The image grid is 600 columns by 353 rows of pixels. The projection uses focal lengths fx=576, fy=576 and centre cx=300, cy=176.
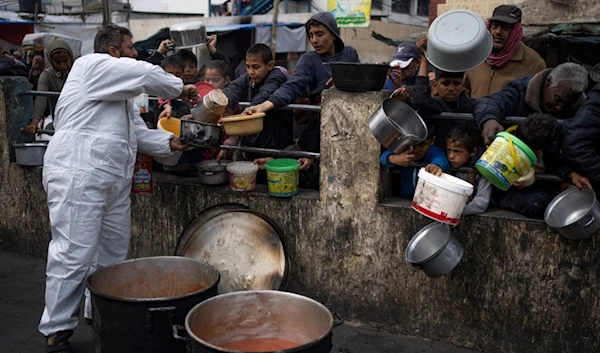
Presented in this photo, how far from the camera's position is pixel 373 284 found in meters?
3.93

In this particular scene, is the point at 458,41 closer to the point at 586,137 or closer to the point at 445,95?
the point at 445,95

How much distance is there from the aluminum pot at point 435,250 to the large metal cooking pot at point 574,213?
55 centimetres

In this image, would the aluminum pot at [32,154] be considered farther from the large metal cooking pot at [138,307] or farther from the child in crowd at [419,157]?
the child in crowd at [419,157]

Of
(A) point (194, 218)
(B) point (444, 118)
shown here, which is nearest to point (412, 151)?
(B) point (444, 118)

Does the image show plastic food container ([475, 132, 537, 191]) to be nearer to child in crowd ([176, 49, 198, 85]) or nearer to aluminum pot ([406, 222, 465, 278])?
aluminum pot ([406, 222, 465, 278])

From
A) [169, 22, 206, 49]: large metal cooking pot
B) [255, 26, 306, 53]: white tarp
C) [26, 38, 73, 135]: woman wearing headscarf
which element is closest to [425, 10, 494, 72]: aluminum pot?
[169, 22, 206, 49]: large metal cooking pot

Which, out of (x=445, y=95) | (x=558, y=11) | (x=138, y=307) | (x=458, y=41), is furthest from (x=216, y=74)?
(x=558, y=11)

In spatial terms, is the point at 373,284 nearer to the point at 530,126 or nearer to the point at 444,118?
the point at 444,118

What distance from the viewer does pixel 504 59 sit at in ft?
15.1

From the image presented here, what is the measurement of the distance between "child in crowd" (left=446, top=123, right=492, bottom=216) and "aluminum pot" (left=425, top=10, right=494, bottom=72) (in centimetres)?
46

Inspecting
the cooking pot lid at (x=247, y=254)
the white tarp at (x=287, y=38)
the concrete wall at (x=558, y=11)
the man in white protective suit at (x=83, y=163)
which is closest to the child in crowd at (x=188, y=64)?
the man in white protective suit at (x=83, y=163)

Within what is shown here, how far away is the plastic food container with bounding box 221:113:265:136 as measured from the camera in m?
3.93

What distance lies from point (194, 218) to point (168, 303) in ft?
5.12

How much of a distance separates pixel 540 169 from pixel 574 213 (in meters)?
0.41
